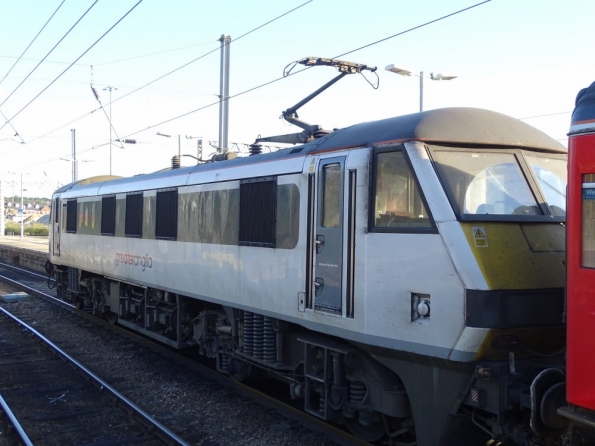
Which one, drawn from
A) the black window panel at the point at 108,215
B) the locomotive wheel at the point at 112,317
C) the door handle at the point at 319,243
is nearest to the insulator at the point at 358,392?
the door handle at the point at 319,243

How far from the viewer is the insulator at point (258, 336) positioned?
7.86 meters

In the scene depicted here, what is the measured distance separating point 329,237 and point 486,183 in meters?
1.66

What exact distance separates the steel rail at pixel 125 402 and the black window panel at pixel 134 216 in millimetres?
2485

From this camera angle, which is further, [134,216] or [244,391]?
[134,216]

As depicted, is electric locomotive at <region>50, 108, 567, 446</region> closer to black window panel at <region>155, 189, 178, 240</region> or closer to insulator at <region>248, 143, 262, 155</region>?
insulator at <region>248, 143, 262, 155</region>

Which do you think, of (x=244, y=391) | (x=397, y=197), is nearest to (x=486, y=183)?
(x=397, y=197)

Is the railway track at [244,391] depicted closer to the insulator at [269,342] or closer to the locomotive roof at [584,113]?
the insulator at [269,342]

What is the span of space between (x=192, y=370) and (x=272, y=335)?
311cm

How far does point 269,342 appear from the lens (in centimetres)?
765

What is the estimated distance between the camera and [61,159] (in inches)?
1607

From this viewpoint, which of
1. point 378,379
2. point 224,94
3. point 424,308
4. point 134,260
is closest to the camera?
point 424,308

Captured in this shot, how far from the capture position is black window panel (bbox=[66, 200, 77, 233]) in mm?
15391

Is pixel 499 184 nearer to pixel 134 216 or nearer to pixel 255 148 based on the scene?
pixel 255 148

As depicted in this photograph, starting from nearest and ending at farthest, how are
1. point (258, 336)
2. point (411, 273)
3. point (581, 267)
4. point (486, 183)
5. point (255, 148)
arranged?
point (581, 267) < point (411, 273) < point (486, 183) < point (258, 336) < point (255, 148)
